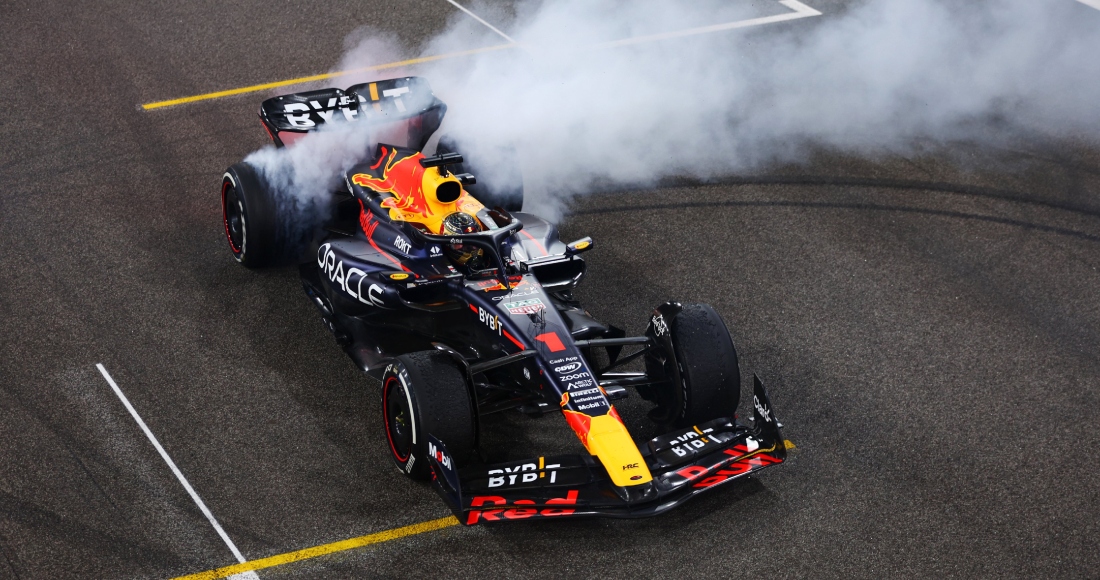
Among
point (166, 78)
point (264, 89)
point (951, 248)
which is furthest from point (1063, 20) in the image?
point (166, 78)

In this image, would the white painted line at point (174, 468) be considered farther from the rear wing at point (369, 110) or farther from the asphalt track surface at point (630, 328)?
the rear wing at point (369, 110)

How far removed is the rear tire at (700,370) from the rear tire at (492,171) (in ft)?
7.55

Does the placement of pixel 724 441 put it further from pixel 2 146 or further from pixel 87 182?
pixel 2 146

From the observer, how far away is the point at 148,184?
31.4 ft

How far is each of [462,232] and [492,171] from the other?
4.37ft

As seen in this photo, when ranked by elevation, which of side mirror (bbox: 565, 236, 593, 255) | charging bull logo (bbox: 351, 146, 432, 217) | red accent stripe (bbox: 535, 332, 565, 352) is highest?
charging bull logo (bbox: 351, 146, 432, 217)

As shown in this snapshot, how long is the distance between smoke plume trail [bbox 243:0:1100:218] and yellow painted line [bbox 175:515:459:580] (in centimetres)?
321

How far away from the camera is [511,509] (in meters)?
5.92

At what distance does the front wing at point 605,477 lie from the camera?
5906mm

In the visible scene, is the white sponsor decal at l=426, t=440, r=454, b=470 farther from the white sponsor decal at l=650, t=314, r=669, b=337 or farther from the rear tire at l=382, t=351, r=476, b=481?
the white sponsor decal at l=650, t=314, r=669, b=337

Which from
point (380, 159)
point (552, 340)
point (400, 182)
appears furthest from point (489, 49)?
point (552, 340)

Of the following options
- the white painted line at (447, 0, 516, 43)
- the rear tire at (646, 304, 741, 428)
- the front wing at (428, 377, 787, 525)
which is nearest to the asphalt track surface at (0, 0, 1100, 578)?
the front wing at (428, 377, 787, 525)

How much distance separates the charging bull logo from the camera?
25.0ft

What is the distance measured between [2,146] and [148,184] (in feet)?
4.88
